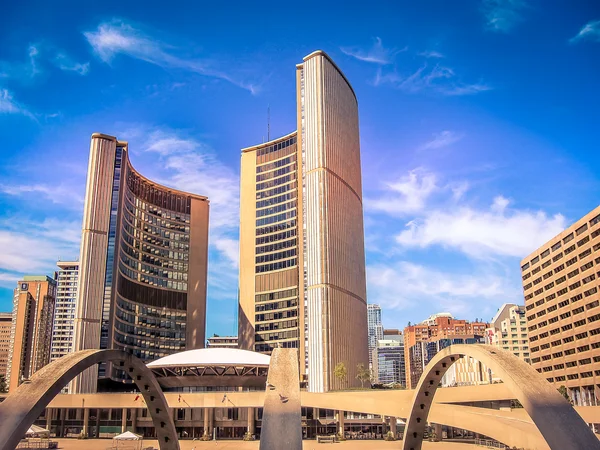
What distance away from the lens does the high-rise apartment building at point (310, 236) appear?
4653 inches

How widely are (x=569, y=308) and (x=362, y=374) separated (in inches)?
1873

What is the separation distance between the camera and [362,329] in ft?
436

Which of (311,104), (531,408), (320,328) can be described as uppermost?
(311,104)

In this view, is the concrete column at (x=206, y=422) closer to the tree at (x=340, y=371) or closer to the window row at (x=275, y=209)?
the tree at (x=340, y=371)

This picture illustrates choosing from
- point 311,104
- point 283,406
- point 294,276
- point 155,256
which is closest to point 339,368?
point 294,276

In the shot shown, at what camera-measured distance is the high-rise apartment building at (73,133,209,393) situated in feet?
414

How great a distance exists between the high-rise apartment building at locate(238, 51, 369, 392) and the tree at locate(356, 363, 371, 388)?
1.55 meters

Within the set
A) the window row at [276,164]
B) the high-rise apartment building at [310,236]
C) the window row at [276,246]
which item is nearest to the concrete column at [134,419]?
the high-rise apartment building at [310,236]

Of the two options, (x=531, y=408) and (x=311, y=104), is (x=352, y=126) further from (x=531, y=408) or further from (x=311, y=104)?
(x=531, y=408)

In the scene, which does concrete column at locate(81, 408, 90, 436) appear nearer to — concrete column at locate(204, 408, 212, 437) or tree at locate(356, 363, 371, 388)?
concrete column at locate(204, 408, 212, 437)

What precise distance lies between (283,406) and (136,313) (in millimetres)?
128700

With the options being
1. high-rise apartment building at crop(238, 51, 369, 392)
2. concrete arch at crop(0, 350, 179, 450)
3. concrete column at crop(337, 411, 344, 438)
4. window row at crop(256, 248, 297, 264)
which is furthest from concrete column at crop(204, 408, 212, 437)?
concrete arch at crop(0, 350, 179, 450)

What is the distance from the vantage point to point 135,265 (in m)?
152

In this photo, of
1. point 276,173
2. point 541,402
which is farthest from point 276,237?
point 541,402
